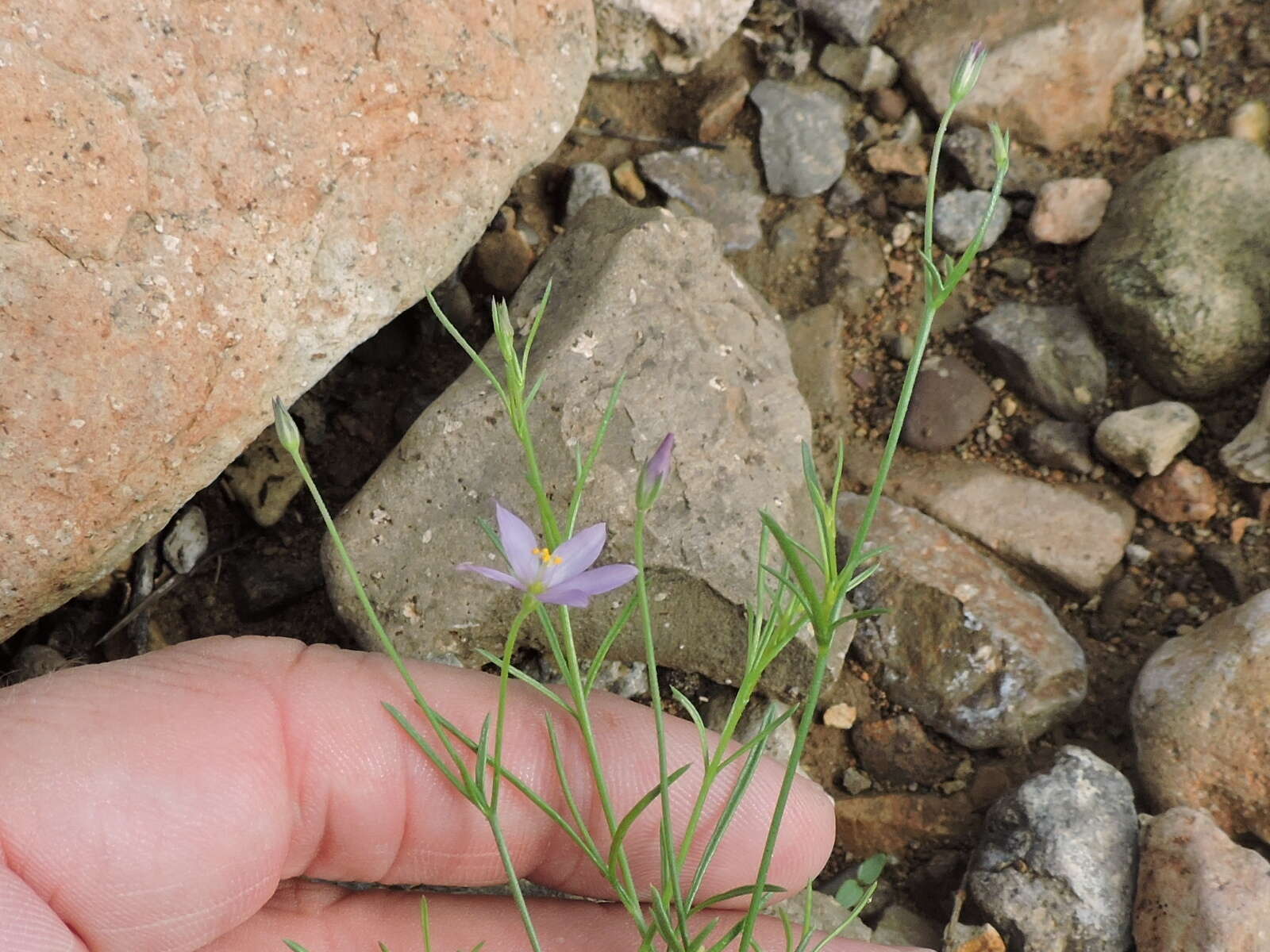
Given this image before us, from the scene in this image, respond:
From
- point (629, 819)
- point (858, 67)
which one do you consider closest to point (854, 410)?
point (858, 67)

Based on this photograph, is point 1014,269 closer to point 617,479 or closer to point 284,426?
point 617,479

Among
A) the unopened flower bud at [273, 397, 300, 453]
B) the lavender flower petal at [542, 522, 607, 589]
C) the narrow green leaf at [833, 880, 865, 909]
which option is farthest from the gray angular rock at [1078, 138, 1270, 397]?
the unopened flower bud at [273, 397, 300, 453]

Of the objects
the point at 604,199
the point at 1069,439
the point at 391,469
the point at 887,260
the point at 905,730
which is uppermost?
the point at 604,199

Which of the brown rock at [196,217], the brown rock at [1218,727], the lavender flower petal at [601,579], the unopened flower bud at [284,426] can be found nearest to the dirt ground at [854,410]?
the brown rock at [1218,727]

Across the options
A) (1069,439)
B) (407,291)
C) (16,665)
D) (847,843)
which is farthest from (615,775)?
(1069,439)

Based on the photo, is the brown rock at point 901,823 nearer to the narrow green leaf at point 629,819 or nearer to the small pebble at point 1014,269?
the narrow green leaf at point 629,819

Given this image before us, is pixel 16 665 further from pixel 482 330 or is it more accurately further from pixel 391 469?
pixel 482 330
